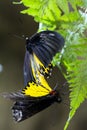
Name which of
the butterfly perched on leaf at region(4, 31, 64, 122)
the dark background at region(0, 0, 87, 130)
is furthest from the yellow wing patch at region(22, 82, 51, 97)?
the dark background at region(0, 0, 87, 130)

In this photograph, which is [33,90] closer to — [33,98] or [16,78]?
[33,98]

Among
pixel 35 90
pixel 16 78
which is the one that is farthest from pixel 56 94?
pixel 16 78

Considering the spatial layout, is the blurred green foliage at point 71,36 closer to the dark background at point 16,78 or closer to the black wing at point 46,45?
the black wing at point 46,45

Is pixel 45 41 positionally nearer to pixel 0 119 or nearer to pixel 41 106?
pixel 41 106

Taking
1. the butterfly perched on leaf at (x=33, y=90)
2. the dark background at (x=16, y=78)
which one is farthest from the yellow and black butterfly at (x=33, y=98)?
the dark background at (x=16, y=78)

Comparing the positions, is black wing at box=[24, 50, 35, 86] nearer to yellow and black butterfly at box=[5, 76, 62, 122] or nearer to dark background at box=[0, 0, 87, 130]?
yellow and black butterfly at box=[5, 76, 62, 122]

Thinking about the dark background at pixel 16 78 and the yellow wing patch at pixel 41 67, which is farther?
the dark background at pixel 16 78

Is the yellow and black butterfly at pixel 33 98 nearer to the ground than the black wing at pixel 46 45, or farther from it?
nearer to the ground
